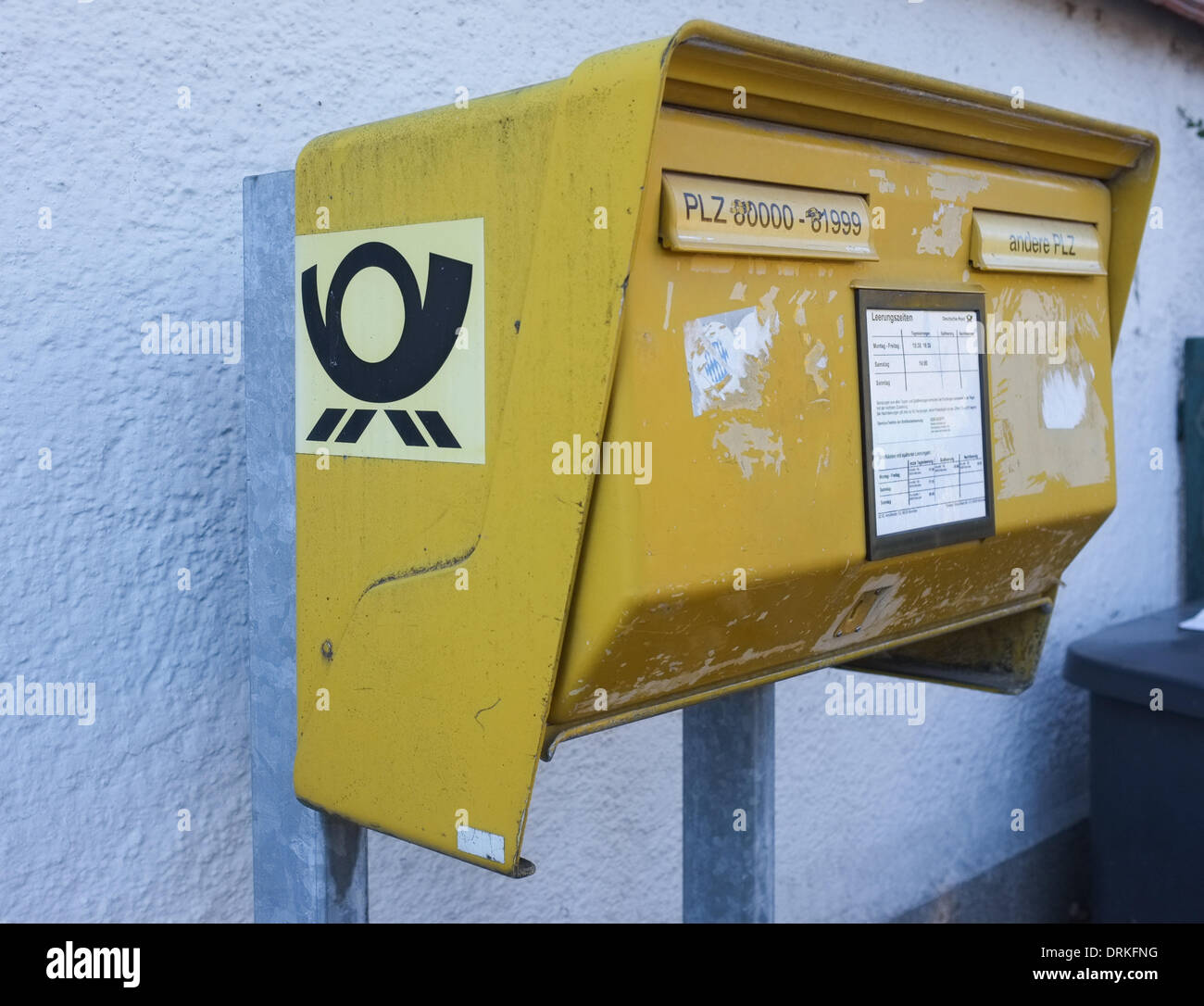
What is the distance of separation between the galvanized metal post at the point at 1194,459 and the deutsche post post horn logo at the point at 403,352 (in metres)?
3.92

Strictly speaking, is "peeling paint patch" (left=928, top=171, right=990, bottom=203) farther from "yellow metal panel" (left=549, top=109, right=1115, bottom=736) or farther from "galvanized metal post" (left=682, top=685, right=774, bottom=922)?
"galvanized metal post" (left=682, top=685, right=774, bottom=922)

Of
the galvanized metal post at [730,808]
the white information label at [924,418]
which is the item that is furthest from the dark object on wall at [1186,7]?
the galvanized metal post at [730,808]

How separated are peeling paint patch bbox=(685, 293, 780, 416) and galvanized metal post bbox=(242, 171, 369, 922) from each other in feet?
1.90

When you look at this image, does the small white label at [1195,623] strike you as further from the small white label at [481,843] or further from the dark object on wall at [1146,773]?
the small white label at [481,843]

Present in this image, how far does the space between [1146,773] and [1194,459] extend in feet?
6.06

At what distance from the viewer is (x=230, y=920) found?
194cm

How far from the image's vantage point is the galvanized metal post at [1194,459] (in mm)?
4488

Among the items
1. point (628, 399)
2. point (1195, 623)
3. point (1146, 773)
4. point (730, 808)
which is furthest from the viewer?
point (1195, 623)

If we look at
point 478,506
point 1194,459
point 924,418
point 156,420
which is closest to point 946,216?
point 924,418

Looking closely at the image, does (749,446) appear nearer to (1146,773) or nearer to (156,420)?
(156,420)

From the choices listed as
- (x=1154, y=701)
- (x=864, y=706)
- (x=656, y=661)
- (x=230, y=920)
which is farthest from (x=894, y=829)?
(x=656, y=661)

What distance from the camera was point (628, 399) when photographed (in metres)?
1.21

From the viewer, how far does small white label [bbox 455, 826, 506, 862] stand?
1312 millimetres
